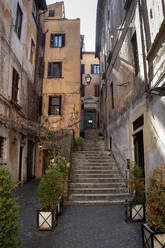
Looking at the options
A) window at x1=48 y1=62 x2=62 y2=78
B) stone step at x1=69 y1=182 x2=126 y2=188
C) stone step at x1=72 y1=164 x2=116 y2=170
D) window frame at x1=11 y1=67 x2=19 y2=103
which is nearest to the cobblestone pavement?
stone step at x1=69 y1=182 x2=126 y2=188

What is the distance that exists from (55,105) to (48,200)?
37.0ft

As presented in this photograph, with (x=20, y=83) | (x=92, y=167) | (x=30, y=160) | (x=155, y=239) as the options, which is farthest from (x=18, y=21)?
(x=155, y=239)

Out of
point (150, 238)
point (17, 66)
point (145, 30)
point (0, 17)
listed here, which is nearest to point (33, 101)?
point (17, 66)

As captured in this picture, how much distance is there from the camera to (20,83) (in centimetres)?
1171

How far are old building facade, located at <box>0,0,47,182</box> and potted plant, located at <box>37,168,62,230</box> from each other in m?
4.60

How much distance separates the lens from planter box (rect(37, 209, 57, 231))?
4840mm

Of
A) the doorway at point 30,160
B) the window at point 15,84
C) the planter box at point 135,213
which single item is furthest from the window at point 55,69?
the planter box at point 135,213

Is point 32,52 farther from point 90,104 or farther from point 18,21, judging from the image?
point 90,104

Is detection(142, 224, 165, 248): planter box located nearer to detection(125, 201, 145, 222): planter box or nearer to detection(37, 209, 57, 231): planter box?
detection(125, 201, 145, 222): planter box

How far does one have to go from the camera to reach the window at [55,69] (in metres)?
16.2

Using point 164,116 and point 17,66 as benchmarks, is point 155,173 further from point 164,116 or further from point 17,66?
point 17,66

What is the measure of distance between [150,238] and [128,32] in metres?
7.71

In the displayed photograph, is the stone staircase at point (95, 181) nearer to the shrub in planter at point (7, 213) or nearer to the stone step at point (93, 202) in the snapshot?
the stone step at point (93, 202)

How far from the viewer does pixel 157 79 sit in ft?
17.6
